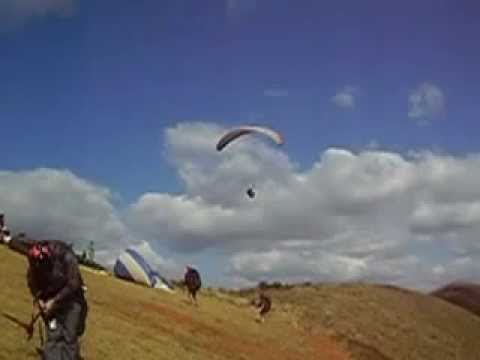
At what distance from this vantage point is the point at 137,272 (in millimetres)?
52531

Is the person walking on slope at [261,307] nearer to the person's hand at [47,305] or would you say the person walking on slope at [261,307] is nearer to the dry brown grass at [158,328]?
the dry brown grass at [158,328]

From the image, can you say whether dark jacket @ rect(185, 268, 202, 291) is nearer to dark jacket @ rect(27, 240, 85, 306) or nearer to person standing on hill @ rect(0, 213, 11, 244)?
person standing on hill @ rect(0, 213, 11, 244)

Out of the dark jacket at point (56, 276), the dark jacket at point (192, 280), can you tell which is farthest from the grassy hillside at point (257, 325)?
the dark jacket at point (56, 276)

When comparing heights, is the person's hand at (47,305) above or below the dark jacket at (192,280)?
below

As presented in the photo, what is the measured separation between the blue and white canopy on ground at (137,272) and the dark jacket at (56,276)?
3759 centimetres

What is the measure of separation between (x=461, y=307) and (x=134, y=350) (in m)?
70.7

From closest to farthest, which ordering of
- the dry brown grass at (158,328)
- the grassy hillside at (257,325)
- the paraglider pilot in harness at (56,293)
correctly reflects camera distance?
the paraglider pilot in harness at (56,293) → the dry brown grass at (158,328) → the grassy hillside at (257,325)

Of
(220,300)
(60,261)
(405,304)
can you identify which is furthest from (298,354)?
(405,304)

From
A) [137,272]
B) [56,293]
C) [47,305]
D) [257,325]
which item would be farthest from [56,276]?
[137,272]

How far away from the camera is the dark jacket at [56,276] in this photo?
13.8 meters

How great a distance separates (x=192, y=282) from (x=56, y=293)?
1378 inches

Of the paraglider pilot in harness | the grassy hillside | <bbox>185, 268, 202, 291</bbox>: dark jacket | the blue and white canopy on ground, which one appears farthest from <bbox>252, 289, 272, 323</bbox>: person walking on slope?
the paraglider pilot in harness

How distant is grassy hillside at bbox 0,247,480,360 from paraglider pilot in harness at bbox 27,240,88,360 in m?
6.82

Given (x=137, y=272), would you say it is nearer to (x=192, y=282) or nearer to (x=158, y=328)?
(x=192, y=282)
